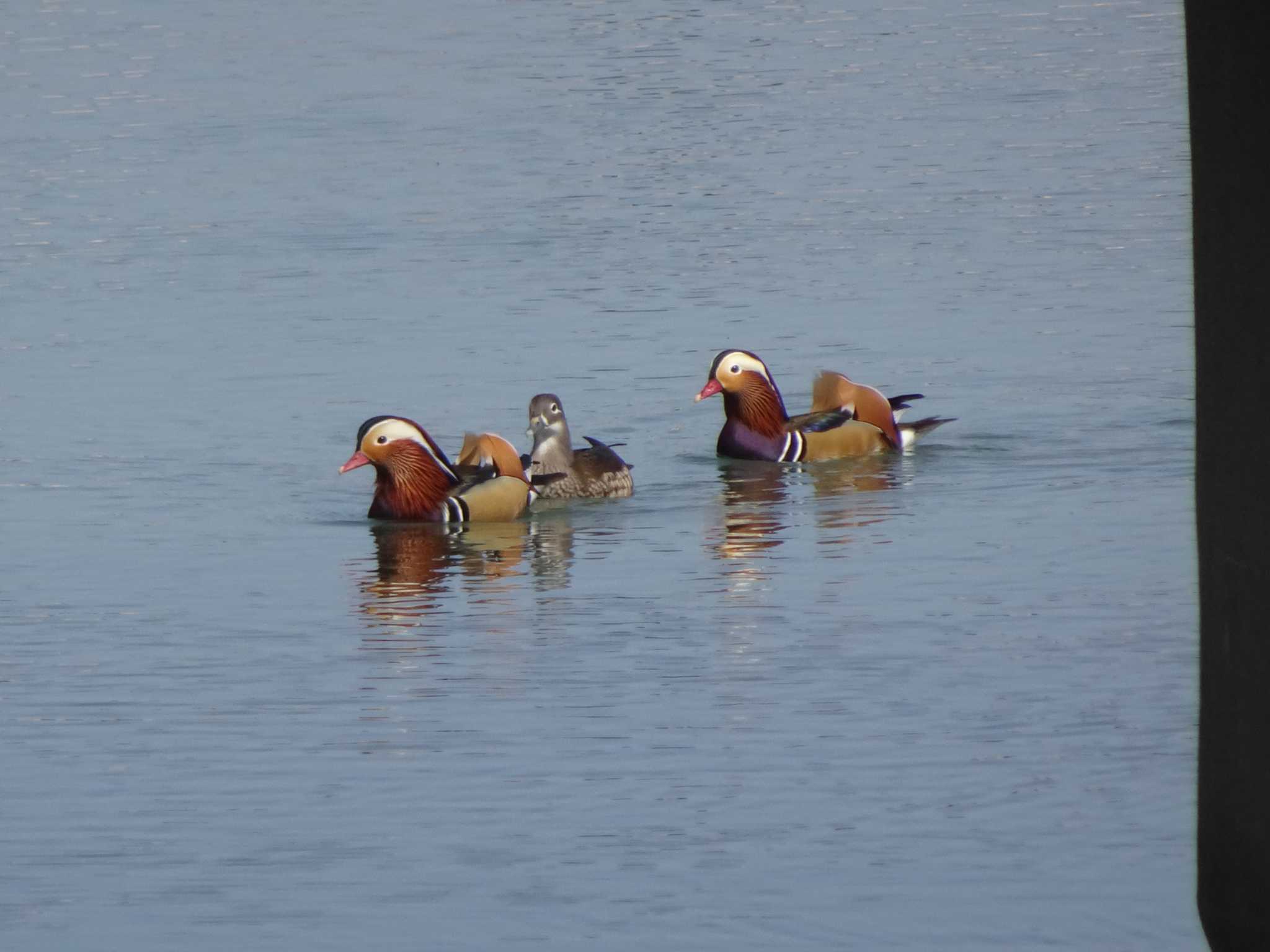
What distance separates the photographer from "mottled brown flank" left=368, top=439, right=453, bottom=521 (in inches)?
635

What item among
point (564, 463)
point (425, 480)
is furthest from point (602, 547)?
point (564, 463)

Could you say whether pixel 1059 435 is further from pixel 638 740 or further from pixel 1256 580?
pixel 1256 580

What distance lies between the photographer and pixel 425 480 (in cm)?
1617

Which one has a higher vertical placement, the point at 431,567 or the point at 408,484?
the point at 408,484

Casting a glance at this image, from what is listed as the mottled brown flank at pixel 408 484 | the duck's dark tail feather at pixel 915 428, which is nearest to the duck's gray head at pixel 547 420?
the mottled brown flank at pixel 408 484

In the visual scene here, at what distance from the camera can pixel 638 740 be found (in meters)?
10.8

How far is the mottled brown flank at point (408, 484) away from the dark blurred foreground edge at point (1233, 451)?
30.9 feet

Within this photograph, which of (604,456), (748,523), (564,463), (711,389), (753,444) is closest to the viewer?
(748,523)

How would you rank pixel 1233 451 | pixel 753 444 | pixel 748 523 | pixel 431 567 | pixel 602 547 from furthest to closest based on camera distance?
pixel 753 444 < pixel 748 523 < pixel 602 547 < pixel 431 567 < pixel 1233 451

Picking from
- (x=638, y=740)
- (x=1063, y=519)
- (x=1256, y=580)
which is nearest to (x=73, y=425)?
(x=1063, y=519)

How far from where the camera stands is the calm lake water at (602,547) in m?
9.18

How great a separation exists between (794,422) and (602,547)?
125 inches

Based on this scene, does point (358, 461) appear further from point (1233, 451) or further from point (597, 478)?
point (1233, 451)

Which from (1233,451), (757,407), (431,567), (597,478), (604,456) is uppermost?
(1233,451)
